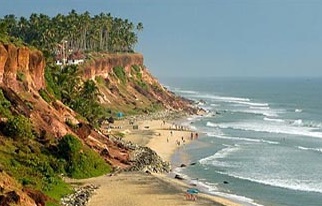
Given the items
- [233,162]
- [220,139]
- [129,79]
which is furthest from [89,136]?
[129,79]

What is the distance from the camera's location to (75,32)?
392 ft

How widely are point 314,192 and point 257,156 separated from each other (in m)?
20.0

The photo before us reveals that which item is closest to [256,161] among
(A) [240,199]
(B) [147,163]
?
→ (B) [147,163]

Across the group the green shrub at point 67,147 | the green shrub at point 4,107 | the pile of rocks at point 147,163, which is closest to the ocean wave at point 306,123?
the pile of rocks at point 147,163

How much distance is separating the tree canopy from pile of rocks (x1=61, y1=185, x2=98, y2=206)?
42574 mm

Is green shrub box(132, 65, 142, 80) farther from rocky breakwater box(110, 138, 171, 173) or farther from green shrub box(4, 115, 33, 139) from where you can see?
green shrub box(4, 115, 33, 139)

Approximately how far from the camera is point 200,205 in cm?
4341

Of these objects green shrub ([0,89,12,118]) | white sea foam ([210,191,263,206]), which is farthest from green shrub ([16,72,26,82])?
white sea foam ([210,191,263,206])

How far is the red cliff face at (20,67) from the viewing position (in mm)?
53531

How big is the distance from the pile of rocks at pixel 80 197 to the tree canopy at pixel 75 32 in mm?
42574

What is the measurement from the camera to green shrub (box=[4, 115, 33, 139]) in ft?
154

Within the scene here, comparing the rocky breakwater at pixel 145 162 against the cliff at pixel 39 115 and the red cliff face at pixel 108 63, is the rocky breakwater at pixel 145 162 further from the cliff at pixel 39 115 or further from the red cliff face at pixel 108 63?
the red cliff face at pixel 108 63

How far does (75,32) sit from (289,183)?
74754 millimetres

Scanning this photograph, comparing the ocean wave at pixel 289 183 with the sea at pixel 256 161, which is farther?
the ocean wave at pixel 289 183
